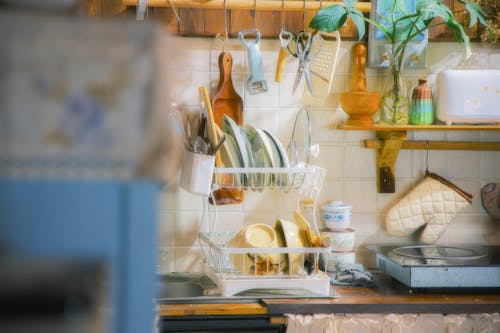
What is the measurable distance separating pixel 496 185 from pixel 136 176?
2.45 m

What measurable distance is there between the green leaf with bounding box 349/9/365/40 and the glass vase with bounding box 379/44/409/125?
15 centimetres

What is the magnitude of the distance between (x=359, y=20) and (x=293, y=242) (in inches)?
34.1

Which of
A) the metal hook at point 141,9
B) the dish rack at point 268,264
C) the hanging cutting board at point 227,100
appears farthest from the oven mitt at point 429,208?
the metal hook at point 141,9

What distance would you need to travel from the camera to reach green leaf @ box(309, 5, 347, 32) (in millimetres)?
2469

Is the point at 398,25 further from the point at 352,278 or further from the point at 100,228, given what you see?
the point at 100,228

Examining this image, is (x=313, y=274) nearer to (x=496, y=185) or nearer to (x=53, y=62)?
(x=496, y=185)

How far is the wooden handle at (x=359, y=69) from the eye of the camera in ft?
8.72

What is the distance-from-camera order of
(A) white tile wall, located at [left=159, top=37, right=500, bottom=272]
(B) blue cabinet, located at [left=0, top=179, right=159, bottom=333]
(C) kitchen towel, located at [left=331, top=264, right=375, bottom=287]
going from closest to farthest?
1. (B) blue cabinet, located at [left=0, top=179, right=159, bottom=333]
2. (C) kitchen towel, located at [left=331, top=264, right=375, bottom=287]
3. (A) white tile wall, located at [left=159, top=37, right=500, bottom=272]

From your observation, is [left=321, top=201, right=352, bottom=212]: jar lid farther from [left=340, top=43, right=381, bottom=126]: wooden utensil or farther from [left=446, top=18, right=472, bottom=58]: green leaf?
[left=446, top=18, right=472, bottom=58]: green leaf

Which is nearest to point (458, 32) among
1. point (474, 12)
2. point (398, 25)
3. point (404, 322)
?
point (474, 12)

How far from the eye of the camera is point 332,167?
9.16 ft

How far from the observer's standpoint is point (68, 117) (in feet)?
2.02

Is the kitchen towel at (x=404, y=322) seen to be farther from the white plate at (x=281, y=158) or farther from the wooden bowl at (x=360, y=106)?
the wooden bowl at (x=360, y=106)

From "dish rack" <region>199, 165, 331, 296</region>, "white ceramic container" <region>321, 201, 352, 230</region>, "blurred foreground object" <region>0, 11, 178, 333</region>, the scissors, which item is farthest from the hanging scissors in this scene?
"blurred foreground object" <region>0, 11, 178, 333</region>
